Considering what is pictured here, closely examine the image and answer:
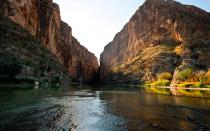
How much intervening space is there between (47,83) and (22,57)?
13.5m

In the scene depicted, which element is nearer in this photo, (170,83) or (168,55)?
(170,83)

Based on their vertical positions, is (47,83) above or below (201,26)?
below

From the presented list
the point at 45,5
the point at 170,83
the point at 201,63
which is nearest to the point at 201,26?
the point at 201,63

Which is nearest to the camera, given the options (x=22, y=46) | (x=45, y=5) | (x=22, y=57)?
(x=22, y=57)

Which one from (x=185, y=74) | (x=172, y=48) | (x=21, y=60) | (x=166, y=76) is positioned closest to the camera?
(x=21, y=60)

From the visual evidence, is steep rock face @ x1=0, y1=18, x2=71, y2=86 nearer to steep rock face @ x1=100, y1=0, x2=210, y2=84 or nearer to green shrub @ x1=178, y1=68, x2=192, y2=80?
green shrub @ x1=178, y1=68, x2=192, y2=80

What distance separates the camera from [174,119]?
2130 centimetres

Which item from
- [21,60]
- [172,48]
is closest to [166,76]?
[172,48]

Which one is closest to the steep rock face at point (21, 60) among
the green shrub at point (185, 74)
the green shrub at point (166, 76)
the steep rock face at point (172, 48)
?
the green shrub at point (185, 74)

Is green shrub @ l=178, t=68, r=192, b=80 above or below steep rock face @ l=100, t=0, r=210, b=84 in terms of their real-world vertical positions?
below

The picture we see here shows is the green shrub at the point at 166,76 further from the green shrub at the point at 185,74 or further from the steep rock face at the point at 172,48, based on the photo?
the green shrub at the point at 185,74

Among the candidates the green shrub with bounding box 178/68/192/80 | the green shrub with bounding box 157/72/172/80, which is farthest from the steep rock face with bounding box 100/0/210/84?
the green shrub with bounding box 178/68/192/80

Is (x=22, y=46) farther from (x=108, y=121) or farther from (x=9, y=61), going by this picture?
(x=108, y=121)

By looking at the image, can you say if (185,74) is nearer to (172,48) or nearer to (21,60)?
(172,48)
